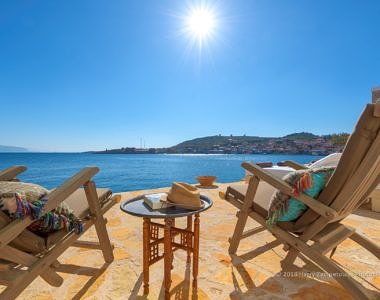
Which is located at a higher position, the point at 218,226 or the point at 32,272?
the point at 32,272

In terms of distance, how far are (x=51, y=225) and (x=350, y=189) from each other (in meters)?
1.75

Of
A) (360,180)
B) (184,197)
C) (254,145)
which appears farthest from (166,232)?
(254,145)

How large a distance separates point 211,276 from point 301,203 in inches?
36.0

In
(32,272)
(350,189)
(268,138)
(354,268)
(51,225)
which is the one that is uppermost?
(268,138)

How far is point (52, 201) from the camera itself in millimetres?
1140

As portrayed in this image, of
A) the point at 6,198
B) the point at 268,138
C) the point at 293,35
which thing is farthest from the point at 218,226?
the point at 268,138

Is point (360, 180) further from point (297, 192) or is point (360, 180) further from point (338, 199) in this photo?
point (297, 192)

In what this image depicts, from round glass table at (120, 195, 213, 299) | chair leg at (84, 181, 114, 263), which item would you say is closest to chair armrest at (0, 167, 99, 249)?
chair leg at (84, 181, 114, 263)

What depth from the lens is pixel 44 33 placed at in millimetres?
8703

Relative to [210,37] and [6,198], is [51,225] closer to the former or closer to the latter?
[6,198]

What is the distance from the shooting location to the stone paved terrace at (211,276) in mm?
1496

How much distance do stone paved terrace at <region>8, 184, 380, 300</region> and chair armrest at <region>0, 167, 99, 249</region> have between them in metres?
0.78

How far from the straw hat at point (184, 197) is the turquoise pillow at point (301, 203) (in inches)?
23.7

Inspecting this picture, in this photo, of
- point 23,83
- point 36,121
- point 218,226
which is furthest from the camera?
point 36,121
